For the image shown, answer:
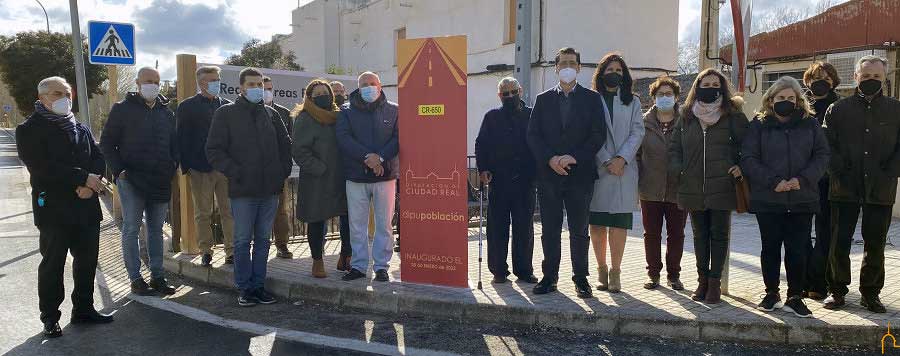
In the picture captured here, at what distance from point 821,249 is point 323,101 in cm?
447

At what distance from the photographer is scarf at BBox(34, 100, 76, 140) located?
4680 millimetres

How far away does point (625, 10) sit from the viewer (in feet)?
63.3

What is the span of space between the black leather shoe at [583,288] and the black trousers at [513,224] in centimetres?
66

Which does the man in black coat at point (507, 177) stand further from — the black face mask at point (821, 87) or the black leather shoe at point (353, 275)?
the black face mask at point (821, 87)

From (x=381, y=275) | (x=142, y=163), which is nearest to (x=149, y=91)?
(x=142, y=163)

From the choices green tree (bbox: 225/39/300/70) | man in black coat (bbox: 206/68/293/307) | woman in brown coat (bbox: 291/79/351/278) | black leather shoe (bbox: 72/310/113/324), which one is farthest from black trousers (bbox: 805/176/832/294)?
green tree (bbox: 225/39/300/70)

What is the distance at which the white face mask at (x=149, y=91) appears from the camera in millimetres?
5848

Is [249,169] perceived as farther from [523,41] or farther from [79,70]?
[79,70]

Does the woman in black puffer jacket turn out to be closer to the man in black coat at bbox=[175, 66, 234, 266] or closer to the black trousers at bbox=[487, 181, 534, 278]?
the black trousers at bbox=[487, 181, 534, 278]

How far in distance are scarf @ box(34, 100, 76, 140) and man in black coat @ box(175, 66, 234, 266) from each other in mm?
1682

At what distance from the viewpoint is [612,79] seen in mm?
5332

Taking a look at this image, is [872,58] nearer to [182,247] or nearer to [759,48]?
[182,247]

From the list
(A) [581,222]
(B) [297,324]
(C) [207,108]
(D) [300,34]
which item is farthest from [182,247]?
(D) [300,34]

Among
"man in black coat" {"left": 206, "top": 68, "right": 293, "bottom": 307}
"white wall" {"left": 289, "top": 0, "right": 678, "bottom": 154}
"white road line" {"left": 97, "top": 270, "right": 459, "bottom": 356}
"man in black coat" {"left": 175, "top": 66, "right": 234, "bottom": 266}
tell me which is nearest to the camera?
"white road line" {"left": 97, "top": 270, "right": 459, "bottom": 356}
